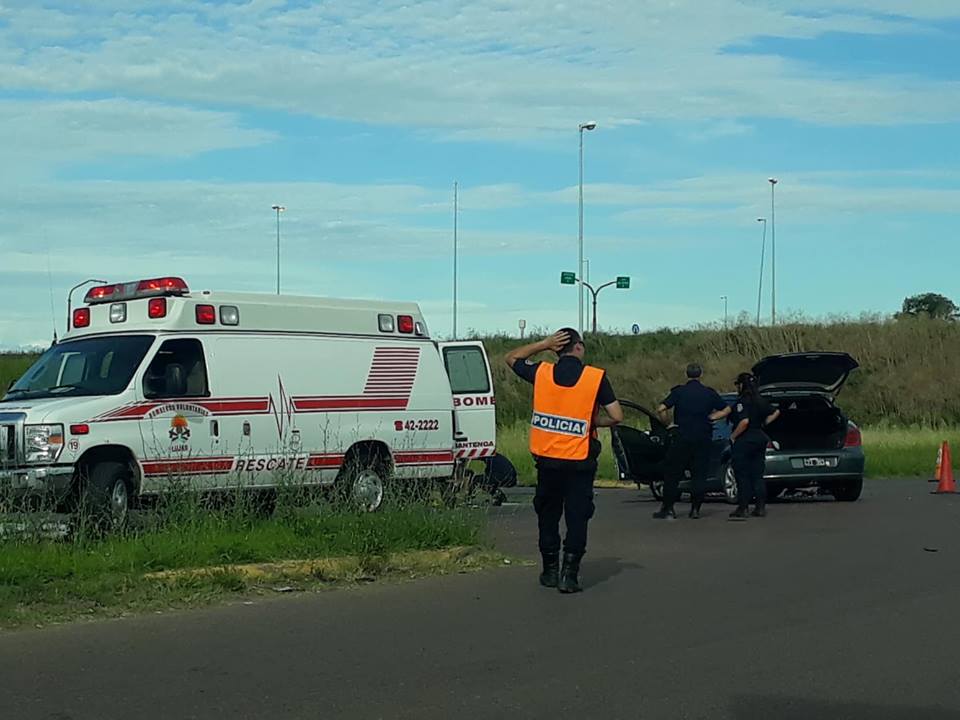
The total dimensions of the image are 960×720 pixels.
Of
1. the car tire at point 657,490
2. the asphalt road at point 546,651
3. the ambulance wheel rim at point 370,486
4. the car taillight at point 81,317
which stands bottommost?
the car tire at point 657,490

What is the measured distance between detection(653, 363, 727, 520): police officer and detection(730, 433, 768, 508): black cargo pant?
47 cm

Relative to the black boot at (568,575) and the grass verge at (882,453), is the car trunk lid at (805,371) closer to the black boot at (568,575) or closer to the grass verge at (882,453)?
the grass verge at (882,453)

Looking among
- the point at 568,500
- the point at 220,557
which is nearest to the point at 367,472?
the point at 220,557

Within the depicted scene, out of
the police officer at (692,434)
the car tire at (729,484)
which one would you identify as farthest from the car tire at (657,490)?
the police officer at (692,434)

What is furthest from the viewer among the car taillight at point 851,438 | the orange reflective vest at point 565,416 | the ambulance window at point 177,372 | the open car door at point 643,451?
the car taillight at point 851,438

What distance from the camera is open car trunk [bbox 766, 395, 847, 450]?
20.6 m

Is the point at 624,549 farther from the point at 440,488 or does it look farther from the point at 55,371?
the point at 55,371

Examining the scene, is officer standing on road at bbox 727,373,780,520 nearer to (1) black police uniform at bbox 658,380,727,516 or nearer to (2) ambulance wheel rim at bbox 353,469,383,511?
(1) black police uniform at bbox 658,380,727,516

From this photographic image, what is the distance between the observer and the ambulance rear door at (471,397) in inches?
785

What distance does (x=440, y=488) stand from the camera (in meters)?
14.2

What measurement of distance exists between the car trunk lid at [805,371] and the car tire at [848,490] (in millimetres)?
1301

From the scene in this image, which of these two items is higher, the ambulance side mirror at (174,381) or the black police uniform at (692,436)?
the ambulance side mirror at (174,381)

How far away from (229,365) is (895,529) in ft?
24.8

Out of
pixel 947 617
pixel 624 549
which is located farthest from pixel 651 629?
pixel 624 549
